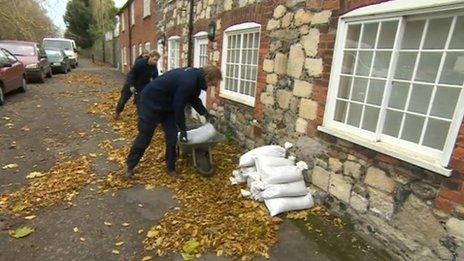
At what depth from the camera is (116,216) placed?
4035mm

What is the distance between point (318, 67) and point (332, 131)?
0.90 metres

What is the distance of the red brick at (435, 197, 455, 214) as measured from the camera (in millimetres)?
2887

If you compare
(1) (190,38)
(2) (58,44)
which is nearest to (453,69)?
(1) (190,38)

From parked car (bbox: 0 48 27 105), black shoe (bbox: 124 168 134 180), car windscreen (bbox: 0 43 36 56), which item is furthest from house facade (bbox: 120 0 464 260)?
car windscreen (bbox: 0 43 36 56)

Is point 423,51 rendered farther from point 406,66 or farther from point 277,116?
point 277,116

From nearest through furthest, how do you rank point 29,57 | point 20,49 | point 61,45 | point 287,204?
point 287,204
point 29,57
point 20,49
point 61,45

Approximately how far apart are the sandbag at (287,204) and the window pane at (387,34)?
2.12 meters

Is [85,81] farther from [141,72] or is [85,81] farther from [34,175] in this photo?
[34,175]

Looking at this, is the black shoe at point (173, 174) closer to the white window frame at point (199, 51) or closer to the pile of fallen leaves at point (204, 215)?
the pile of fallen leaves at point (204, 215)

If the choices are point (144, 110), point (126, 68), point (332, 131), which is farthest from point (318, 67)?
point (126, 68)

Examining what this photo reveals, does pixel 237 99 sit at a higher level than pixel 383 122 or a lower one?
lower

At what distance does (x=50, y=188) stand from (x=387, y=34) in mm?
4796

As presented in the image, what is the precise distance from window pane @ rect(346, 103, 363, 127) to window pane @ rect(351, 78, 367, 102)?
0.29ft

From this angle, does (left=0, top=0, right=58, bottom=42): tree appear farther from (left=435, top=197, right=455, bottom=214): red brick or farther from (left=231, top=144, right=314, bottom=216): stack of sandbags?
(left=435, top=197, right=455, bottom=214): red brick
